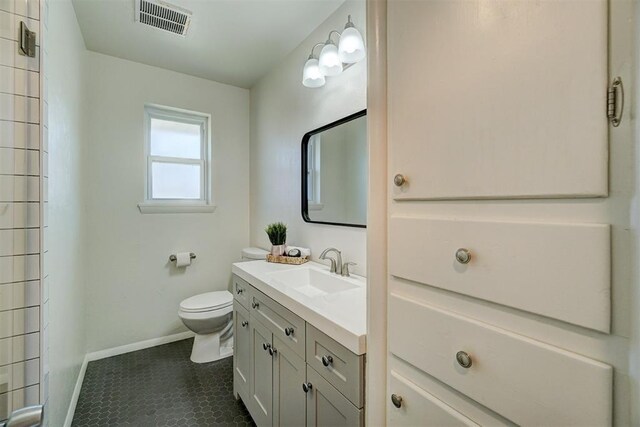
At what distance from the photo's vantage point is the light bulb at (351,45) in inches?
58.8

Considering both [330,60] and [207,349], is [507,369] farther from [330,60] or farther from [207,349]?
[207,349]

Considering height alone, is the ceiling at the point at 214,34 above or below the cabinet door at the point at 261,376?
above

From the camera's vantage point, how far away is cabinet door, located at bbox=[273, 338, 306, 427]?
1.14 m

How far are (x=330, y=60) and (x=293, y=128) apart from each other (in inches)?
27.6

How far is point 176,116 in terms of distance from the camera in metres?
2.72

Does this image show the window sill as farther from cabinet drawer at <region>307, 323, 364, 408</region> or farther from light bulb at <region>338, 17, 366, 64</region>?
cabinet drawer at <region>307, 323, 364, 408</region>

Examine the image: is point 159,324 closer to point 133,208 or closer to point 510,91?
point 133,208

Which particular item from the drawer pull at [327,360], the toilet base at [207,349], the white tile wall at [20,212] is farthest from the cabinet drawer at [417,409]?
the toilet base at [207,349]

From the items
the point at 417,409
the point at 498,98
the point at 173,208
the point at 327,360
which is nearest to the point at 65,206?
the point at 173,208

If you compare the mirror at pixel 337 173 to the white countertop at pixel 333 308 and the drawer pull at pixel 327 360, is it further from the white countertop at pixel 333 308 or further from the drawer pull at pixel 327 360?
the drawer pull at pixel 327 360

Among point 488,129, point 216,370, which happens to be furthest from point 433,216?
point 216,370

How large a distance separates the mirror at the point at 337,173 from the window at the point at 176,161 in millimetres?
1265

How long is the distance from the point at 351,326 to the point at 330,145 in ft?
4.21

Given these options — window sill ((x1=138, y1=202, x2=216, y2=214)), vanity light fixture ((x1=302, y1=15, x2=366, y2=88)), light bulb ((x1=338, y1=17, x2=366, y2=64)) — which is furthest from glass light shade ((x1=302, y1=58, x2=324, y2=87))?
window sill ((x1=138, y1=202, x2=216, y2=214))
